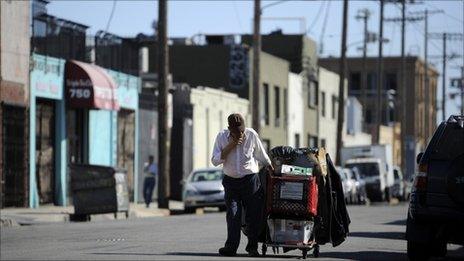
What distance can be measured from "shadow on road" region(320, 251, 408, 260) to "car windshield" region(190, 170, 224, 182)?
20.7 m

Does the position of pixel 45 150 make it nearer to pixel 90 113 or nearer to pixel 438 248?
pixel 90 113

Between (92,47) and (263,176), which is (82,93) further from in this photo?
(263,176)

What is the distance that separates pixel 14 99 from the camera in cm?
3378

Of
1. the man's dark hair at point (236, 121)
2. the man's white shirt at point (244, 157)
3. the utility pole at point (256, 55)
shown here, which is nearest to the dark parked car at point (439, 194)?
the man's white shirt at point (244, 157)

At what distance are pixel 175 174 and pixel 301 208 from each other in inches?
1288

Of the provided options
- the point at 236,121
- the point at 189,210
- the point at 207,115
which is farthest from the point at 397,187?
the point at 236,121

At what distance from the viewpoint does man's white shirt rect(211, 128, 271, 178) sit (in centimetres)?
1486

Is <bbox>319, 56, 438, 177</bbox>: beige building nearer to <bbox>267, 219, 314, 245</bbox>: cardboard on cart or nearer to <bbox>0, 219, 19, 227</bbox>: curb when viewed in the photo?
<bbox>0, 219, 19, 227</bbox>: curb

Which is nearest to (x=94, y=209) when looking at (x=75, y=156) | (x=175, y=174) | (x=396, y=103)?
(x=75, y=156)

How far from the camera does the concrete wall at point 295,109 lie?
62.7 metres

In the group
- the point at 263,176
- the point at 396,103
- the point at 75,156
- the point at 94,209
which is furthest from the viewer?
the point at 396,103

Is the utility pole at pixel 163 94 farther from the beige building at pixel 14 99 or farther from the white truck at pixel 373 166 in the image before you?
the white truck at pixel 373 166

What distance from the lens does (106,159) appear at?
4100 centimetres

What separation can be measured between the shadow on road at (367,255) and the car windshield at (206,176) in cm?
2069
